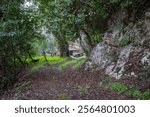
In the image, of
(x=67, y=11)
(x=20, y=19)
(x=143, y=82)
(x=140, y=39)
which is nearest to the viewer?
(x=143, y=82)

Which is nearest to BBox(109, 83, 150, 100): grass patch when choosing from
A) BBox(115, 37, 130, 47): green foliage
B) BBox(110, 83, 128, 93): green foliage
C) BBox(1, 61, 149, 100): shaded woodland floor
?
BBox(110, 83, 128, 93): green foliage

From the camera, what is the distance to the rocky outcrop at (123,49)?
400 inches

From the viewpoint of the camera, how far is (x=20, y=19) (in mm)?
12539

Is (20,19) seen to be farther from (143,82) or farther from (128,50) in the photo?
(143,82)

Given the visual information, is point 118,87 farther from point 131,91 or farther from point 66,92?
point 66,92

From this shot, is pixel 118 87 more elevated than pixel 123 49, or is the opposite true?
pixel 123 49

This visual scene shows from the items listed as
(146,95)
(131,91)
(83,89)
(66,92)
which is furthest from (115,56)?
(146,95)

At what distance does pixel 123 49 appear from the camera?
1173cm

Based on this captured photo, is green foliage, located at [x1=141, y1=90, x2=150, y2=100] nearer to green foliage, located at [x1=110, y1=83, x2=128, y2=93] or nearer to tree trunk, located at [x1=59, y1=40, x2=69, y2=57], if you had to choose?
green foliage, located at [x1=110, y1=83, x2=128, y2=93]

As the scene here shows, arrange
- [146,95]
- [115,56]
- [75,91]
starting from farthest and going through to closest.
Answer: [115,56], [75,91], [146,95]

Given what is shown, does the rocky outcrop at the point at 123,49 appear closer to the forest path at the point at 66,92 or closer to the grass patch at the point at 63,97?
the forest path at the point at 66,92

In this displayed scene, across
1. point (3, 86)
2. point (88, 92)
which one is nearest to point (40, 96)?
point (88, 92)

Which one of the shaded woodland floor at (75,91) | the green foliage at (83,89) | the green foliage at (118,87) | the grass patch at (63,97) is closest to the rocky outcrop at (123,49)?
the shaded woodland floor at (75,91)

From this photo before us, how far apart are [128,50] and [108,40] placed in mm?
2197
